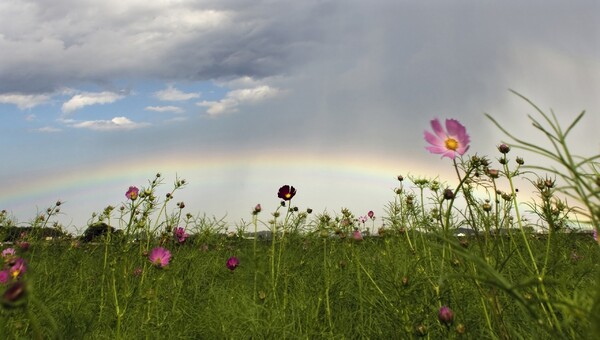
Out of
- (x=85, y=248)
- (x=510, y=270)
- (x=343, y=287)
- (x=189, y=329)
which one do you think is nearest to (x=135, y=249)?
(x=189, y=329)

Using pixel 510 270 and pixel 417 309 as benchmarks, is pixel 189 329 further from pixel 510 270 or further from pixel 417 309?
pixel 510 270

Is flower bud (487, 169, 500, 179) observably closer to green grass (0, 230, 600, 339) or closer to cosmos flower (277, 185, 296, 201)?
green grass (0, 230, 600, 339)

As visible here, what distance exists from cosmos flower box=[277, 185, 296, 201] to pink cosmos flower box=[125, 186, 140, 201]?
84 centimetres

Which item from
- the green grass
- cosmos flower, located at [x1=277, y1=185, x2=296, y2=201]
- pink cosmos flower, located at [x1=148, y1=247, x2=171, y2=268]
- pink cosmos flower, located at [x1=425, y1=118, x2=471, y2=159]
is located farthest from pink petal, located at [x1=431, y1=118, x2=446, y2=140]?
cosmos flower, located at [x1=277, y1=185, x2=296, y2=201]

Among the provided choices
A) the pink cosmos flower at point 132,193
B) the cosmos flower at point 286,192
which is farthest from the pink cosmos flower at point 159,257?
the cosmos flower at point 286,192

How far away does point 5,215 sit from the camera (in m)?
4.62

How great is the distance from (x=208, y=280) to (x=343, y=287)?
1.28 meters

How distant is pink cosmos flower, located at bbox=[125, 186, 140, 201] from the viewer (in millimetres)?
2378

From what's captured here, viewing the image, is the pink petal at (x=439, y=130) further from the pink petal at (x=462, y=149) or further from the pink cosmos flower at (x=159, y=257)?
the pink cosmos flower at (x=159, y=257)

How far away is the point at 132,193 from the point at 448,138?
6.25 ft

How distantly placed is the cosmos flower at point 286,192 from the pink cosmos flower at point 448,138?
71.9 inches

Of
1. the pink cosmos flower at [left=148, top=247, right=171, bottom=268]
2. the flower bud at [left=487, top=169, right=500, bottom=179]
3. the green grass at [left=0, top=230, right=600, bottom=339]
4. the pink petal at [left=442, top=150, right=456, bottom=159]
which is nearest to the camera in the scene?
the pink petal at [left=442, top=150, right=456, bottom=159]

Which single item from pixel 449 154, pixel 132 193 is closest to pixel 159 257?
pixel 132 193

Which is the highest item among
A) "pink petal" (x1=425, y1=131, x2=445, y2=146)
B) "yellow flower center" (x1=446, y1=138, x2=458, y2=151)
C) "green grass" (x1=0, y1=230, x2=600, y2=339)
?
"pink petal" (x1=425, y1=131, x2=445, y2=146)
